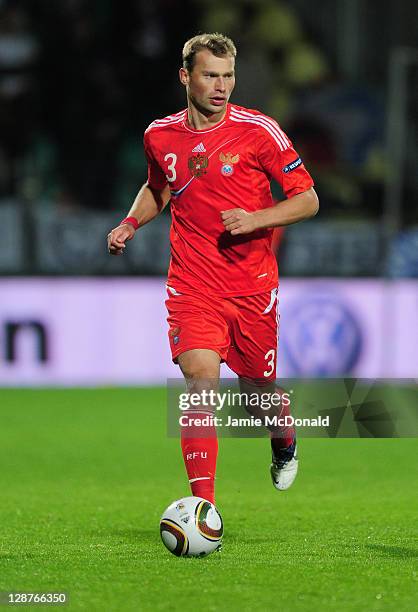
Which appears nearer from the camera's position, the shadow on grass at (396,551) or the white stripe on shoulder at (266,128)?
the shadow on grass at (396,551)

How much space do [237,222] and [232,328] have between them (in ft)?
2.25

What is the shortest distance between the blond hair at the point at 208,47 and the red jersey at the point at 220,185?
0.31 meters

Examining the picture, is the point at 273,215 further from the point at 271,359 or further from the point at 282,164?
the point at 271,359

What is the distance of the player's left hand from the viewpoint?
5.34m

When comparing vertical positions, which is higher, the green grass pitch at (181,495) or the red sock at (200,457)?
the red sock at (200,457)

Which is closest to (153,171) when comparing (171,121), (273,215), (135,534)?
(171,121)

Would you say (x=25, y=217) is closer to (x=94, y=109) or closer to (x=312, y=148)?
(x=94, y=109)

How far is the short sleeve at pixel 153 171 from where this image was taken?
588 cm

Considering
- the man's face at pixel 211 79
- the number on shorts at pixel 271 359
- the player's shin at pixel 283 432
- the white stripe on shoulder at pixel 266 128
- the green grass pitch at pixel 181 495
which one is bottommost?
the green grass pitch at pixel 181 495

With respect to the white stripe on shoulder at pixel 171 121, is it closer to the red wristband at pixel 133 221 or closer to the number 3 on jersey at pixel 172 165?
the number 3 on jersey at pixel 172 165

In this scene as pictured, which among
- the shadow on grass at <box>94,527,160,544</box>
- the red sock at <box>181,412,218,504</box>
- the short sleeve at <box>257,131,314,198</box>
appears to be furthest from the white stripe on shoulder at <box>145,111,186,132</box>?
the shadow on grass at <box>94,527,160,544</box>

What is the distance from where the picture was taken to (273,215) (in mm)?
5484

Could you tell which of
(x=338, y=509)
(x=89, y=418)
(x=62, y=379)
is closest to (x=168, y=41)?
(x=62, y=379)

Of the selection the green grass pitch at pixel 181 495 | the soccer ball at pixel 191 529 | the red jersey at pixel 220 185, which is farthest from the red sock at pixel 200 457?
the red jersey at pixel 220 185
